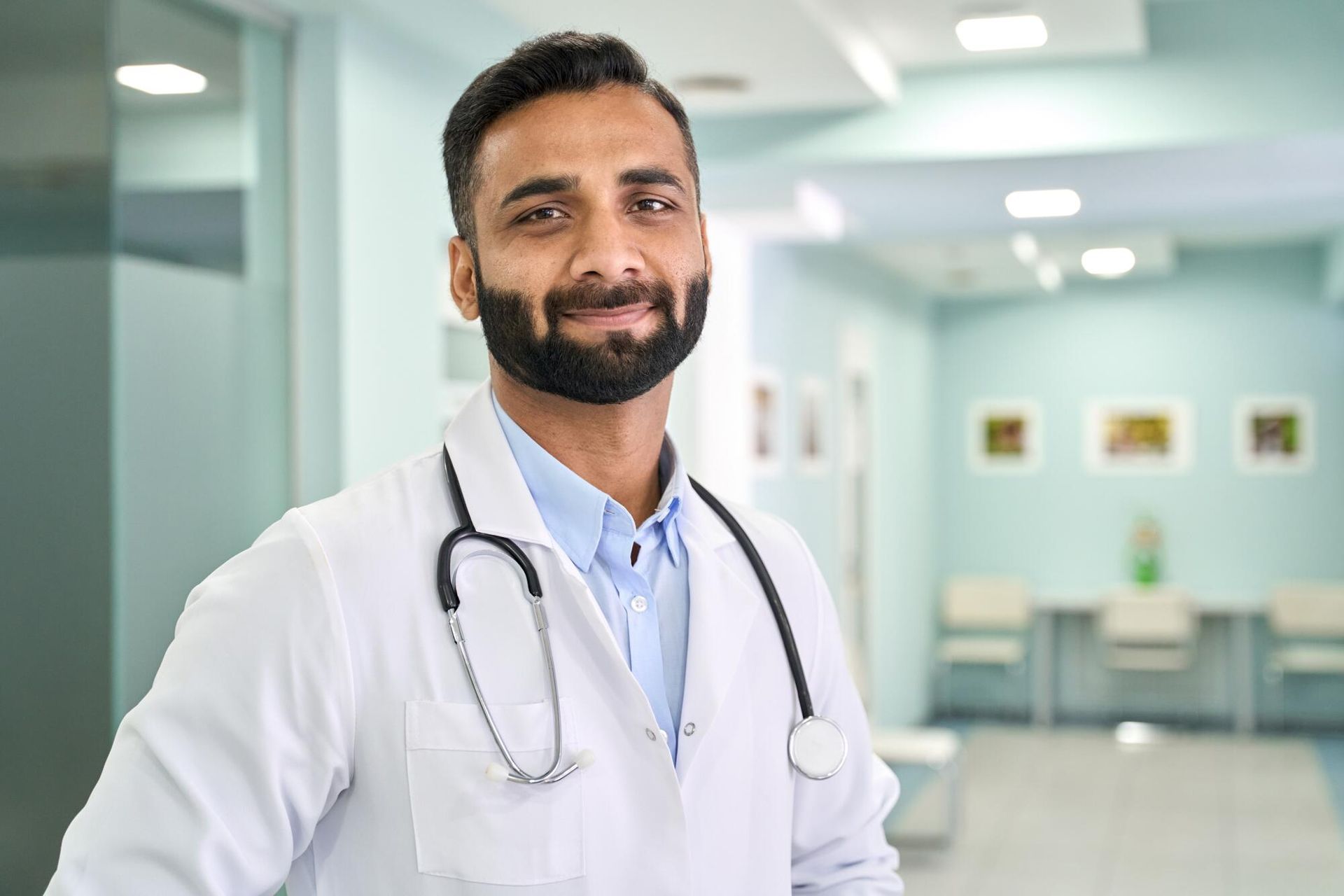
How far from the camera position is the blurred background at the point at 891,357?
2365 millimetres

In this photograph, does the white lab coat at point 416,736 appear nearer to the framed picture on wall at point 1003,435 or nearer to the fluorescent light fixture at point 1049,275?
the fluorescent light fixture at point 1049,275

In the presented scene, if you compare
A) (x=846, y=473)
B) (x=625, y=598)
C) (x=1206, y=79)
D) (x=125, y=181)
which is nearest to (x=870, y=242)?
(x=846, y=473)

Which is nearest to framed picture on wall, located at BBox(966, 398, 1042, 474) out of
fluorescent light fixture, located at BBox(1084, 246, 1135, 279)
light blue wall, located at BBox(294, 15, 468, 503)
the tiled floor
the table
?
the table

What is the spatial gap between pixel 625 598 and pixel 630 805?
0.60 feet

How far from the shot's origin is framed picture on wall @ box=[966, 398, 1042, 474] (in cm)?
1023

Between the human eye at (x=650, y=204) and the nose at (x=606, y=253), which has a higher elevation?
the human eye at (x=650, y=204)

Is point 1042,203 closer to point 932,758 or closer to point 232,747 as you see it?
point 932,758

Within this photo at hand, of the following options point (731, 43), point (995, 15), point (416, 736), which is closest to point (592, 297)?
point (416, 736)

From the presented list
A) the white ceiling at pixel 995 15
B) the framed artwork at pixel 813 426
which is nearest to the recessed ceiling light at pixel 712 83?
the white ceiling at pixel 995 15

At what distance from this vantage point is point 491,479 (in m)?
1.20

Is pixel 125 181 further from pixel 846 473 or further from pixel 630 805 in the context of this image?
pixel 846 473

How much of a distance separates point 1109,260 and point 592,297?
7640 mm

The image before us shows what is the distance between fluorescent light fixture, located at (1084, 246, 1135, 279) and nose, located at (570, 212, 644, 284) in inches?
276

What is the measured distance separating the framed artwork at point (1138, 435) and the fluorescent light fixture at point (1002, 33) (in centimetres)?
653
